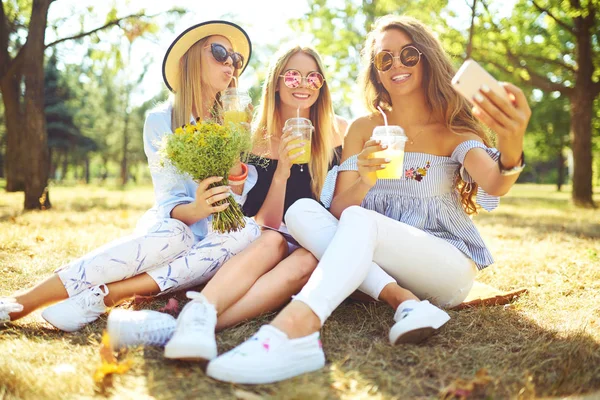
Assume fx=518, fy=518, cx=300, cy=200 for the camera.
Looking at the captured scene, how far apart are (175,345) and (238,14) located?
7.03 metres

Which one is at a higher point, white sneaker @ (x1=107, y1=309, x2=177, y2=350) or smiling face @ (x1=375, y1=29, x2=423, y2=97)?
smiling face @ (x1=375, y1=29, x2=423, y2=97)

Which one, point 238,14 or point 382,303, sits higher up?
point 238,14

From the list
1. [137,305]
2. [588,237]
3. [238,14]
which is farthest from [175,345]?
[238,14]

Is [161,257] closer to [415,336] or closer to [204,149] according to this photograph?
[204,149]

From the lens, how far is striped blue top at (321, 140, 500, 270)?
286 cm

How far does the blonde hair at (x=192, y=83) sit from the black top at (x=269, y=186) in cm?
53

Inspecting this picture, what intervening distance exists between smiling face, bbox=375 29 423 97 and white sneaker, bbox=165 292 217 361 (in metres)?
1.74

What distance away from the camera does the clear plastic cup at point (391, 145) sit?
267 cm

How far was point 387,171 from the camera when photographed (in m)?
2.77

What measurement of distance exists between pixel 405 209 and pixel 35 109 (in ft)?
23.8

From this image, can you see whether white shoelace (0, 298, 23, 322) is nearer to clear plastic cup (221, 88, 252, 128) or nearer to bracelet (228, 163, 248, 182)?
bracelet (228, 163, 248, 182)

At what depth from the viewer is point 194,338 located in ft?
6.56

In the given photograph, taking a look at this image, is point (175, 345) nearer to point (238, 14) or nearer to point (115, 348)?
point (115, 348)

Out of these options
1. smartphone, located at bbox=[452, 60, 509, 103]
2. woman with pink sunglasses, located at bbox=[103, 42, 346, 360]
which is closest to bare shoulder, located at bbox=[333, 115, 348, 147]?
woman with pink sunglasses, located at bbox=[103, 42, 346, 360]
